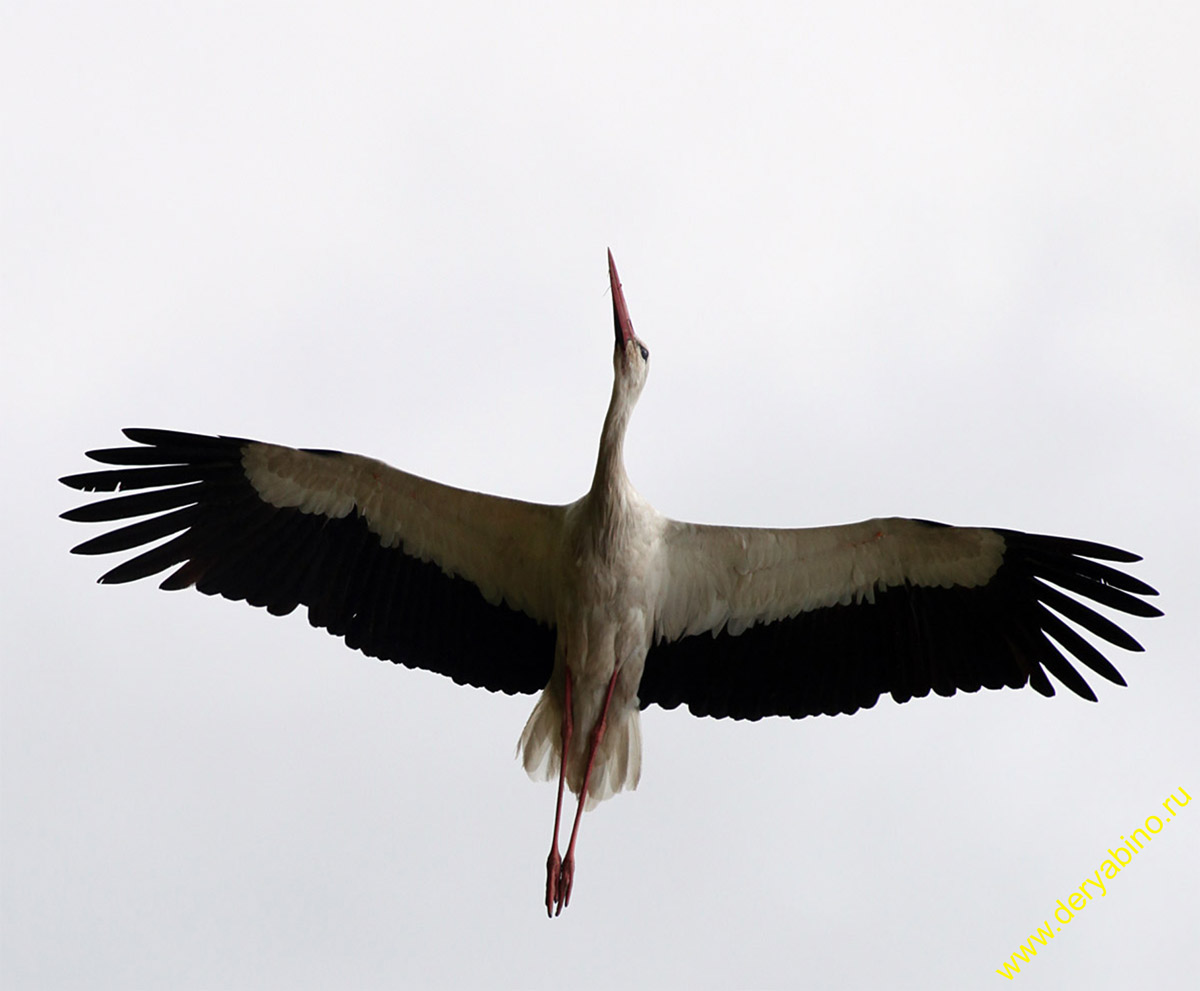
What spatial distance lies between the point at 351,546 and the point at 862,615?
2.30m

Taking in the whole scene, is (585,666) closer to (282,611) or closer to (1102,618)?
(282,611)

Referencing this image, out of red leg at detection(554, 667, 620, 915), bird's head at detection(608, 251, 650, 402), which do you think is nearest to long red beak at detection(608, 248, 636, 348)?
bird's head at detection(608, 251, 650, 402)

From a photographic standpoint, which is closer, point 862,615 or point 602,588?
point 602,588

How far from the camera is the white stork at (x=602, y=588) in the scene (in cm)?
834

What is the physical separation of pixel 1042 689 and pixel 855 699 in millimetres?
810

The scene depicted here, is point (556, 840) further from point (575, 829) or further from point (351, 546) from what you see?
point (351, 546)

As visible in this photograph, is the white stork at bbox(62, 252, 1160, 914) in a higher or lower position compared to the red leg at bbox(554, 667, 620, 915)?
higher

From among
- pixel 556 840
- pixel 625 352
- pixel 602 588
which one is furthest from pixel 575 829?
pixel 625 352

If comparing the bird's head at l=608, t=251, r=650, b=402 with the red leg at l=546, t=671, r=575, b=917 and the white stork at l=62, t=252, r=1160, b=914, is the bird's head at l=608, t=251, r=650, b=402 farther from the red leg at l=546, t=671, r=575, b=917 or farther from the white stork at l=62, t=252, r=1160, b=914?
the red leg at l=546, t=671, r=575, b=917

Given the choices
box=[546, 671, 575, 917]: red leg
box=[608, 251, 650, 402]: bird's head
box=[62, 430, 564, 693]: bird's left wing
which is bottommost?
box=[546, 671, 575, 917]: red leg

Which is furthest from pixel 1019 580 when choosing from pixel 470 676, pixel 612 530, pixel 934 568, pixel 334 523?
pixel 334 523

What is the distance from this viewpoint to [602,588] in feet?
27.0

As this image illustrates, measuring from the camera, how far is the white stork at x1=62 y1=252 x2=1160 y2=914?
8344 millimetres

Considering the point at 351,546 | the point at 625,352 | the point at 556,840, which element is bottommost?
the point at 556,840
